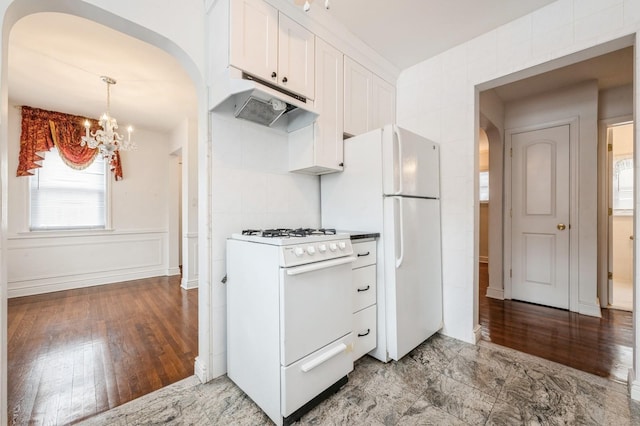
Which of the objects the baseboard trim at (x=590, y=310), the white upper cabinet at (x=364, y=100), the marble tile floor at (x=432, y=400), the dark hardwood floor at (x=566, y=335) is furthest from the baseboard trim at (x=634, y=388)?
the white upper cabinet at (x=364, y=100)

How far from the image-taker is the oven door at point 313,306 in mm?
1362

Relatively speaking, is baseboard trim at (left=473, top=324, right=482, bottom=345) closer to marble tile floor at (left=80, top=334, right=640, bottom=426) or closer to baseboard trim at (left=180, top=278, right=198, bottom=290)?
marble tile floor at (left=80, top=334, right=640, bottom=426)

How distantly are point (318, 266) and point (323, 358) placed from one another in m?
0.54

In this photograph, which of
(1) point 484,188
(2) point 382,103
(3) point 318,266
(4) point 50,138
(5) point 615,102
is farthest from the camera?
(1) point 484,188

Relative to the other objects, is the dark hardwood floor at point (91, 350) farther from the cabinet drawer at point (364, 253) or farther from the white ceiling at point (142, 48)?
the white ceiling at point (142, 48)

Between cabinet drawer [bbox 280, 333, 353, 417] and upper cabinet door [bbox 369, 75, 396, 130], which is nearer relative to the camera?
cabinet drawer [bbox 280, 333, 353, 417]

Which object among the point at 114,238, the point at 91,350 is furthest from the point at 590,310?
the point at 114,238

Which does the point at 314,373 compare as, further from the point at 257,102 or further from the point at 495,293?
the point at 495,293

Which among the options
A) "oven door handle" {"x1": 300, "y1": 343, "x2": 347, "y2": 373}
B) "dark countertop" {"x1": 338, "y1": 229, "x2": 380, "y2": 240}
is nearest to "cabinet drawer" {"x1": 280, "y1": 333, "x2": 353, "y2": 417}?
"oven door handle" {"x1": 300, "y1": 343, "x2": 347, "y2": 373}

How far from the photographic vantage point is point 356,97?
8.08ft

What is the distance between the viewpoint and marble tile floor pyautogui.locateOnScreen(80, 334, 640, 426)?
4.77 ft

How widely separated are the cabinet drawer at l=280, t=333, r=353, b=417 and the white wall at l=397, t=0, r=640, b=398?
1269 mm

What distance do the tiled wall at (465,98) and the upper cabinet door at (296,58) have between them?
128 cm

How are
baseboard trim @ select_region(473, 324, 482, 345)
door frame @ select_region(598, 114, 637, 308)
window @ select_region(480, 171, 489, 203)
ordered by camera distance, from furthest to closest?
window @ select_region(480, 171, 489, 203) → door frame @ select_region(598, 114, 637, 308) → baseboard trim @ select_region(473, 324, 482, 345)
